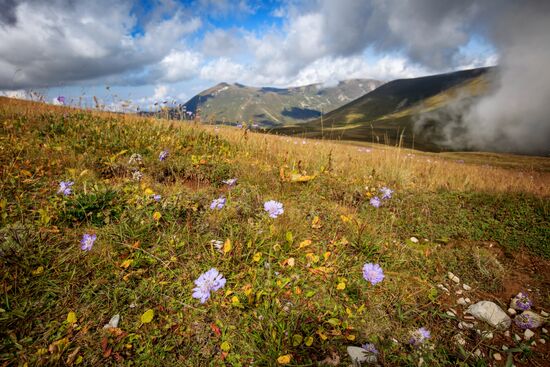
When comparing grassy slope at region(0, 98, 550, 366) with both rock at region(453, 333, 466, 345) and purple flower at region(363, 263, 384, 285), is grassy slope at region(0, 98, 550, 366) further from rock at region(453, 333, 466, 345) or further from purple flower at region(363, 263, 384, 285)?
purple flower at region(363, 263, 384, 285)

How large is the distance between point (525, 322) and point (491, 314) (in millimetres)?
238

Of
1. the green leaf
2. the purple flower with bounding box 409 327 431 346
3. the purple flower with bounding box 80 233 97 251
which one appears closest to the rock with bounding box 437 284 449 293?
the purple flower with bounding box 409 327 431 346

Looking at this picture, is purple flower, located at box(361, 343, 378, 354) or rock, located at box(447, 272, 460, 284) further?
rock, located at box(447, 272, 460, 284)

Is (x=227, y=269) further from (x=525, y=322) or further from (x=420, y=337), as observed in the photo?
(x=525, y=322)

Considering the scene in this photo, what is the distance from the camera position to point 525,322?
87.8 inches

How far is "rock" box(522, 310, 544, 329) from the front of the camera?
7.48 feet

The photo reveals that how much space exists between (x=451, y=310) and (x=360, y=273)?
92cm

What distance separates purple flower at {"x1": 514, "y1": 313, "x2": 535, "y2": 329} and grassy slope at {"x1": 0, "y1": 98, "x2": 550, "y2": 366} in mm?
243

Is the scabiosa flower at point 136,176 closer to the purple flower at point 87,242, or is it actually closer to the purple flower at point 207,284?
the purple flower at point 87,242

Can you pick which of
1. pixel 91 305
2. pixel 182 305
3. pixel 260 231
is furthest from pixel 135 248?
pixel 260 231

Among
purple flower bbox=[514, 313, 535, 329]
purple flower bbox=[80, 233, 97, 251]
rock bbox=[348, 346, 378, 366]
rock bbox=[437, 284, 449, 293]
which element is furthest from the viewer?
rock bbox=[437, 284, 449, 293]

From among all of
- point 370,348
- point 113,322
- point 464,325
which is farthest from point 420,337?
point 113,322

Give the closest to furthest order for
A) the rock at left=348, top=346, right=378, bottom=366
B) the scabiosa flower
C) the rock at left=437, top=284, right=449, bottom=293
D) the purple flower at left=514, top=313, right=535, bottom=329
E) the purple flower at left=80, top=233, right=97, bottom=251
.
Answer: the rock at left=348, top=346, right=378, bottom=366 → the purple flower at left=80, top=233, right=97, bottom=251 → the purple flower at left=514, top=313, right=535, bottom=329 → the rock at left=437, top=284, right=449, bottom=293 → the scabiosa flower

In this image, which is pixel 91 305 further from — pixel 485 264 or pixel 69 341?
pixel 485 264
